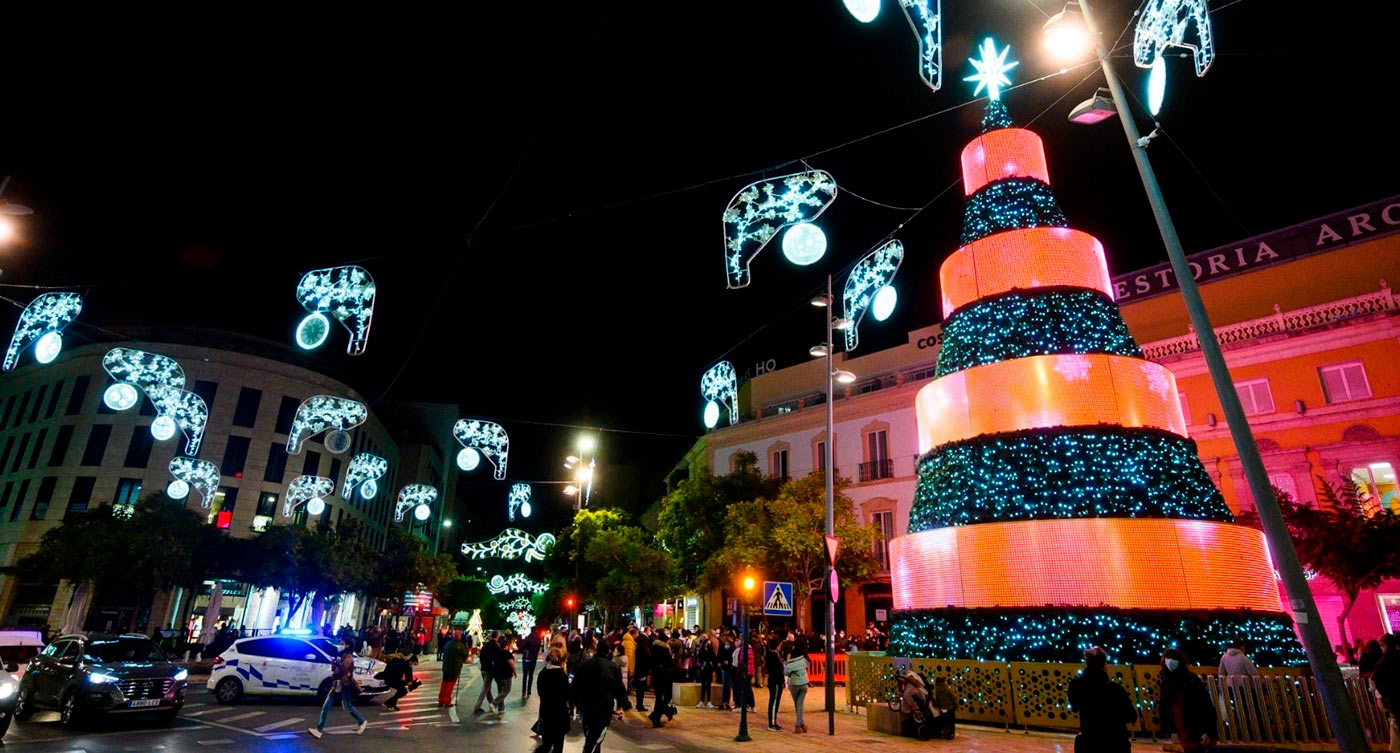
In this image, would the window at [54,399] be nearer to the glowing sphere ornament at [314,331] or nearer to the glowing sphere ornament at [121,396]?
the glowing sphere ornament at [121,396]

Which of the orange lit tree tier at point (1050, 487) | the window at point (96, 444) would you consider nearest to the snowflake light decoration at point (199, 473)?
the window at point (96, 444)

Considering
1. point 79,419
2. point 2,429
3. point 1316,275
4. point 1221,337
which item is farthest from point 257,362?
point 1316,275

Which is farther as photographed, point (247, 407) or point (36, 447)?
point (247, 407)

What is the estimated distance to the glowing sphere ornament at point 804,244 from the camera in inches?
Answer: 512

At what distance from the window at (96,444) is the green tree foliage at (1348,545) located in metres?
56.1

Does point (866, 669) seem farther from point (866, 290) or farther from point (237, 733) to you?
point (237, 733)

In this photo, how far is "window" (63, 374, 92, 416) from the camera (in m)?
41.5

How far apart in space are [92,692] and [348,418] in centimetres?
1305

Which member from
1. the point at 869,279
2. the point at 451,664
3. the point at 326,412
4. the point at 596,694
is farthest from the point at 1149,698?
the point at 326,412

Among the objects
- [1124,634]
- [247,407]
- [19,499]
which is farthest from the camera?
[247,407]

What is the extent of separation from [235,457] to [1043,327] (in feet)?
155

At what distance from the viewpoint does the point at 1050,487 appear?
42.7 feet

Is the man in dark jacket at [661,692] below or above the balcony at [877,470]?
below

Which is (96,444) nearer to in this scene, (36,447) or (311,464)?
(36,447)
